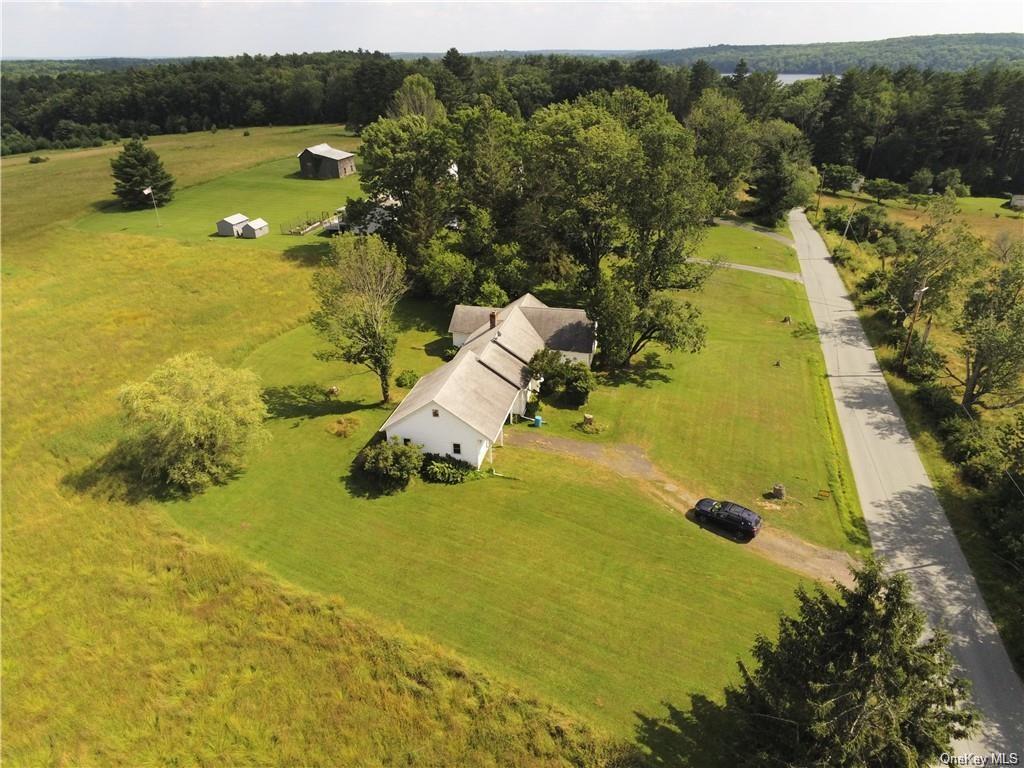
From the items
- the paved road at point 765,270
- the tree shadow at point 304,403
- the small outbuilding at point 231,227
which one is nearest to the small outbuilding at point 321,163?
→ the small outbuilding at point 231,227

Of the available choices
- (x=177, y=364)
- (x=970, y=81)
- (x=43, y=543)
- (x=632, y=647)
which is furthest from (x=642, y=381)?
(x=970, y=81)

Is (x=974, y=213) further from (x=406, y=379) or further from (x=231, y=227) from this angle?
(x=231, y=227)

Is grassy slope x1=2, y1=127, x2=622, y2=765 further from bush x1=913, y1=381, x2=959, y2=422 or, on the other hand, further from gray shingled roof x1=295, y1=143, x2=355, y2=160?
gray shingled roof x1=295, y1=143, x2=355, y2=160

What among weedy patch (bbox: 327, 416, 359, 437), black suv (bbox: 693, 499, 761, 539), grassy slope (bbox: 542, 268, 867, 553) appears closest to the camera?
black suv (bbox: 693, 499, 761, 539)

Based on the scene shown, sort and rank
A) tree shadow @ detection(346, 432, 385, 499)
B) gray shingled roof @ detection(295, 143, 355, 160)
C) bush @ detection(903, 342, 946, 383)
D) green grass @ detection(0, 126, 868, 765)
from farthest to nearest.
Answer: gray shingled roof @ detection(295, 143, 355, 160) < bush @ detection(903, 342, 946, 383) < tree shadow @ detection(346, 432, 385, 499) < green grass @ detection(0, 126, 868, 765)

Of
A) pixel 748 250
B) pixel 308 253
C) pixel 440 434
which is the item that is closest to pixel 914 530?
pixel 440 434

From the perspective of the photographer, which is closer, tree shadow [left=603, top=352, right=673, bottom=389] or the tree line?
tree shadow [left=603, top=352, right=673, bottom=389]

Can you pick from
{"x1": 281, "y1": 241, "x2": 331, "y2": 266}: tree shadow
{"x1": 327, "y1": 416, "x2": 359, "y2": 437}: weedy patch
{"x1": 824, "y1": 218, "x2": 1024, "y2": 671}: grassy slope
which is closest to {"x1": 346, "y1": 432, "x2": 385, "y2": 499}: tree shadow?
{"x1": 327, "y1": 416, "x2": 359, "y2": 437}: weedy patch
